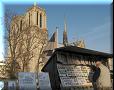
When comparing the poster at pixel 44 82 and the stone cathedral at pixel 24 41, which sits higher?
the stone cathedral at pixel 24 41

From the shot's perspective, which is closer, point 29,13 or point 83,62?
point 83,62

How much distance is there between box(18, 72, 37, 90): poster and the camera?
12447mm

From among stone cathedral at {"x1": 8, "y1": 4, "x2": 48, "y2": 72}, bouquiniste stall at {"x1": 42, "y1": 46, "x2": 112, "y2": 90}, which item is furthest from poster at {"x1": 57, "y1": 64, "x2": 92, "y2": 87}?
stone cathedral at {"x1": 8, "y1": 4, "x2": 48, "y2": 72}

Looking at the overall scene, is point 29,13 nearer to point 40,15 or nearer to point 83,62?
point 40,15

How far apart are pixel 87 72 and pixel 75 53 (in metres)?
1.36

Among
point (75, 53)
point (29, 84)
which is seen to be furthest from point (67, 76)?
point (29, 84)

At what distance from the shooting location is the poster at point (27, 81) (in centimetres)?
1245

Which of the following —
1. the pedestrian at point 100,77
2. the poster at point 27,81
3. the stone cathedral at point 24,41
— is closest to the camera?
the pedestrian at point 100,77

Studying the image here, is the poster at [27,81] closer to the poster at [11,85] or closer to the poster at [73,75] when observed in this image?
the poster at [11,85]

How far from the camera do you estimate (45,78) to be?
1353cm

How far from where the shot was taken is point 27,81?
504 inches

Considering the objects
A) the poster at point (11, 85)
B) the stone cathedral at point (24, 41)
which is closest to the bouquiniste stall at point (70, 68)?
the poster at point (11, 85)

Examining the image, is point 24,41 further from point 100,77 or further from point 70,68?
point 100,77

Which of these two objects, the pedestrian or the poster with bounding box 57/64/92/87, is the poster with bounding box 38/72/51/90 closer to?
the poster with bounding box 57/64/92/87
